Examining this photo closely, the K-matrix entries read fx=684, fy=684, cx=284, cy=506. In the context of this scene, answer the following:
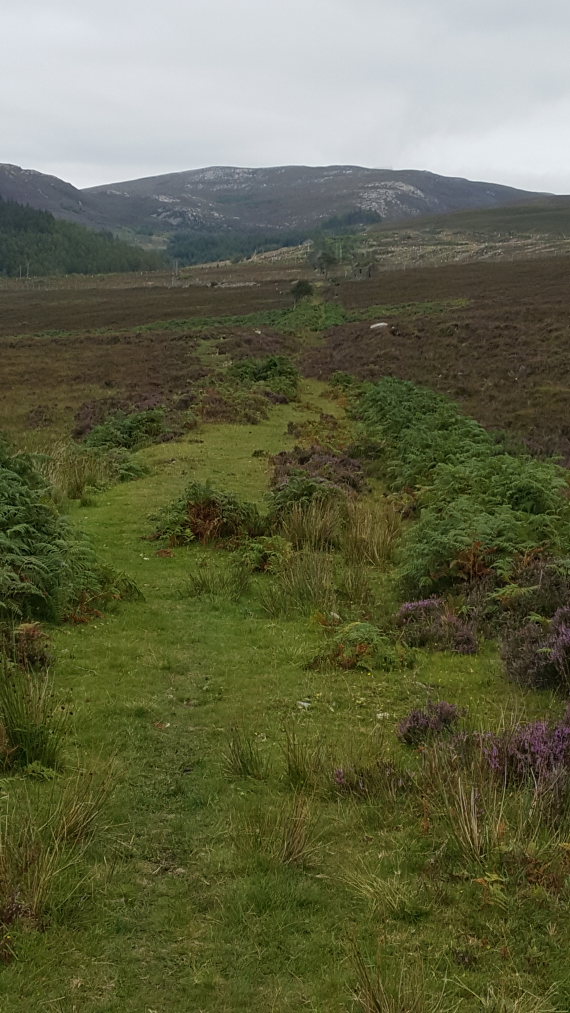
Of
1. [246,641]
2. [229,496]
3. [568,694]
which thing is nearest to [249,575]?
[246,641]

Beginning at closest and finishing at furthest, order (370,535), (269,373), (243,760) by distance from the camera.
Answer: (243,760) → (370,535) → (269,373)

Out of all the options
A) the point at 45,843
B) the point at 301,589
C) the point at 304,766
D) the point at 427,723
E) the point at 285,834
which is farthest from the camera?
the point at 301,589

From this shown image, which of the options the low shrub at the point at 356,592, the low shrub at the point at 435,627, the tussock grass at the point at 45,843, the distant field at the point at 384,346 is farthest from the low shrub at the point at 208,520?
the distant field at the point at 384,346

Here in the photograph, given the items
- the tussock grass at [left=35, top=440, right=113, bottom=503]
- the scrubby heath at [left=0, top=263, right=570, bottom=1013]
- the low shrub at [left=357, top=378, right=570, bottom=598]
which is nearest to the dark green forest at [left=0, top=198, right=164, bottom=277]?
the tussock grass at [left=35, top=440, right=113, bottom=503]

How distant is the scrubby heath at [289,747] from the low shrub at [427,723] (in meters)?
0.03

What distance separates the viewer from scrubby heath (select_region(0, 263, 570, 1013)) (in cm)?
350

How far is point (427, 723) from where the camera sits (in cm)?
575

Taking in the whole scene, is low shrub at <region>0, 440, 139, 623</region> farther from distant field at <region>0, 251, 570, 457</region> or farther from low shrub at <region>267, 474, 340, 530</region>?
distant field at <region>0, 251, 570, 457</region>

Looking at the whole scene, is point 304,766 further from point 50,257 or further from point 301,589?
point 50,257

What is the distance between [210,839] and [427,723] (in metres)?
2.16

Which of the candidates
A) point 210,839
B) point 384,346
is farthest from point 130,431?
point 384,346

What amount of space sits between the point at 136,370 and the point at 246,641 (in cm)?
2930

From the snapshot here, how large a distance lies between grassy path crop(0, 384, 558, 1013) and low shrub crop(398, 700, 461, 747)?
36cm

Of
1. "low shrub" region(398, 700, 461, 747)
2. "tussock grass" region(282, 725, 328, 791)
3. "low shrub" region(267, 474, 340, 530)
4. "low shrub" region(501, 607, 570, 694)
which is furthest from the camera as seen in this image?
"low shrub" region(267, 474, 340, 530)
